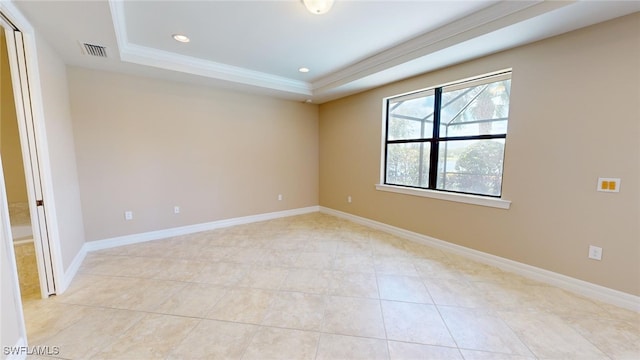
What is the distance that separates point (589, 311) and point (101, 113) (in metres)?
5.64

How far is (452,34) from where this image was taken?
2.49 meters

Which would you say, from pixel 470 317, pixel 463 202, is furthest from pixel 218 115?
pixel 470 317

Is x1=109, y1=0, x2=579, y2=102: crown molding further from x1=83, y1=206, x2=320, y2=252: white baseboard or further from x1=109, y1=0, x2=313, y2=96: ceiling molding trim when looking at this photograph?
x1=83, y1=206, x2=320, y2=252: white baseboard

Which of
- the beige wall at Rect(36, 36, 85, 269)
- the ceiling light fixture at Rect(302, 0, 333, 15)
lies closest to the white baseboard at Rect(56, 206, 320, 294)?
the beige wall at Rect(36, 36, 85, 269)

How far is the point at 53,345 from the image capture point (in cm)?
167

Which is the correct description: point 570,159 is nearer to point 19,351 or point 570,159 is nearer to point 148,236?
point 19,351

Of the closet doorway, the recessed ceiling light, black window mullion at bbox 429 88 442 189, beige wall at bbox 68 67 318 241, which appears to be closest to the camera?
the closet doorway

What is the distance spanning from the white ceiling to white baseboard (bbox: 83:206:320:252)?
2.30m

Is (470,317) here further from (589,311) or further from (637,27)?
(637,27)

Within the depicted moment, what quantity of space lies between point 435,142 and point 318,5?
238 cm

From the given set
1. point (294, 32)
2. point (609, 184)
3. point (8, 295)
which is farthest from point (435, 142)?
point (8, 295)

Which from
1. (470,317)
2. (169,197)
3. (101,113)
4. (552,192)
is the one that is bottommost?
(470,317)

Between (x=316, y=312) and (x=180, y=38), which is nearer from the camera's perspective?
(x=316, y=312)

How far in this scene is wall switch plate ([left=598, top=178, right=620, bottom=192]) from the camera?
6.85 ft
